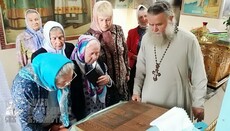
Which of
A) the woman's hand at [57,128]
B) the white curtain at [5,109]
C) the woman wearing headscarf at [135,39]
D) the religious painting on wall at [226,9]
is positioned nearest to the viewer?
the white curtain at [5,109]

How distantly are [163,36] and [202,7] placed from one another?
2.01 meters

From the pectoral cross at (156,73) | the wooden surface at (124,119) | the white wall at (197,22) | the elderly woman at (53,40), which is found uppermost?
the white wall at (197,22)

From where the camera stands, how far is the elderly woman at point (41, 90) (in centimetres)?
109

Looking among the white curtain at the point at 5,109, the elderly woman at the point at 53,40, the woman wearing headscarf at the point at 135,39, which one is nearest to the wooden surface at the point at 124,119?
the white curtain at the point at 5,109

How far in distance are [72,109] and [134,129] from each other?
580 millimetres

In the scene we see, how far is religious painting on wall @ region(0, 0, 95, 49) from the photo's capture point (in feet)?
4.86

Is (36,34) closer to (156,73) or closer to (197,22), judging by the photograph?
(156,73)

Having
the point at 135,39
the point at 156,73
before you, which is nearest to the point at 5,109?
the point at 156,73

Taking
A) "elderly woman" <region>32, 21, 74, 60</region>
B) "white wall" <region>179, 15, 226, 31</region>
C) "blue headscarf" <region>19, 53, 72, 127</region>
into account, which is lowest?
"blue headscarf" <region>19, 53, 72, 127</region>

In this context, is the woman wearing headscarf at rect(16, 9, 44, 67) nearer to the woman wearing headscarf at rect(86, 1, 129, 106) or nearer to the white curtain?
the woman wearing headscarf at rect(86, 1, 129, 106)

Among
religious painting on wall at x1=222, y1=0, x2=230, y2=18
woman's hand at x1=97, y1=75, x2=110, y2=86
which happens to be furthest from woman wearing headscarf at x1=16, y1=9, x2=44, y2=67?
religious painting on wall at x1=222, y1=0, x2=230, y2=18

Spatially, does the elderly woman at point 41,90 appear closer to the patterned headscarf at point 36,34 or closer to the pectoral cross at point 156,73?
the patterned headscarf at point 36,34

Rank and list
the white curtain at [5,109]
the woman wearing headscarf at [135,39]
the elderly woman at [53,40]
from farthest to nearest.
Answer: the woman wearing headscarf at [135,39]
the elderly woman at [53,40]
the white curtain at [5,109]

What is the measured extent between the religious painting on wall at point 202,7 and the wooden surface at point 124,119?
7.82 feet
